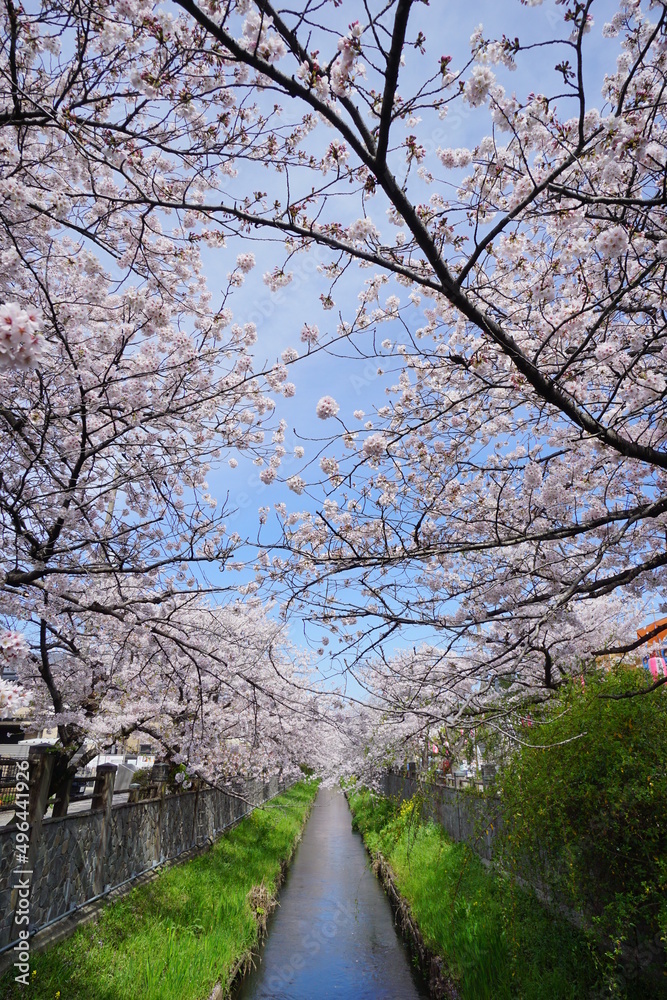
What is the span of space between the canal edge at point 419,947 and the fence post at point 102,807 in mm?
4508

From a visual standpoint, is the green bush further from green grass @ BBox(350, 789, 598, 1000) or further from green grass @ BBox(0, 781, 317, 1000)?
green grass @ BBox(0, 781, 317, 1000)

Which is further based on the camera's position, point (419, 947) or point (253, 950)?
point (253, 950)

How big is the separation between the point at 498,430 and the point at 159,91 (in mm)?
4569

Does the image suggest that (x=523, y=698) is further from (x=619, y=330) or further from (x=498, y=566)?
(x=619, y=330)

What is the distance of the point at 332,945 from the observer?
33.5 feet

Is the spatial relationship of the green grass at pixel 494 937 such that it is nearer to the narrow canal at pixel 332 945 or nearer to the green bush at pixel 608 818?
the green bush at pixel 608 818

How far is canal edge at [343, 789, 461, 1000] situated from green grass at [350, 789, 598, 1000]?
14cm

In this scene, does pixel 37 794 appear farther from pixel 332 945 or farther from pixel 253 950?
pixel 332 945

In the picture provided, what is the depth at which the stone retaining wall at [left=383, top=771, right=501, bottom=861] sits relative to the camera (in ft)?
23.0

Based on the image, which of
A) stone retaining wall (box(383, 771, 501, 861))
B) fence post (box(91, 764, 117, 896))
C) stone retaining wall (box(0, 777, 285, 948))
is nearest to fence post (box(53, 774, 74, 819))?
stone retaining wall (box(0, 777, 285, 948))

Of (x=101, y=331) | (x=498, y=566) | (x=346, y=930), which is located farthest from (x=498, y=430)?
(x=346, y=930)

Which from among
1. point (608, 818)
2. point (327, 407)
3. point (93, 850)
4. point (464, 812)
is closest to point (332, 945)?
point (464, 812)

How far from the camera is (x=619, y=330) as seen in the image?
4.94 metres

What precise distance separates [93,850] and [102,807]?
52 cm
